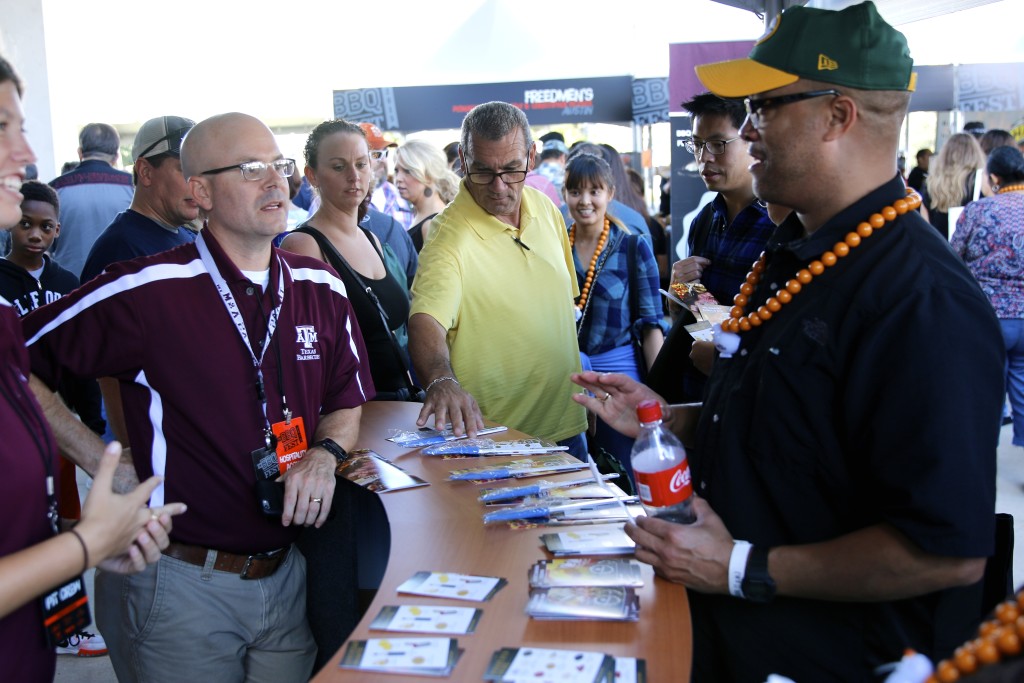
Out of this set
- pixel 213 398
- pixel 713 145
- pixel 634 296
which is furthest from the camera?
pixel 634 296

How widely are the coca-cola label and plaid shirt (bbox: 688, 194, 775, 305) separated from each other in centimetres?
150

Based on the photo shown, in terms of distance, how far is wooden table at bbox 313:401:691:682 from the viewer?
1.59 m

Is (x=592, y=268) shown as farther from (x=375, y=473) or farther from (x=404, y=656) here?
(x=404, y=656)

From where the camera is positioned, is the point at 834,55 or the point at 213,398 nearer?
the point at 834,55

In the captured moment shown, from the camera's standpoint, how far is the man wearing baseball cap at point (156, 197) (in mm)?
3658

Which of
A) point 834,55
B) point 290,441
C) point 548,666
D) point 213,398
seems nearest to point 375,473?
point 290,441

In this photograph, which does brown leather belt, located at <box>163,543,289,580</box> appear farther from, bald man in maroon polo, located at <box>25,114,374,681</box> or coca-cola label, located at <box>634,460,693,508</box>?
coca-cola label, located at <box>634,460,693,508</box>

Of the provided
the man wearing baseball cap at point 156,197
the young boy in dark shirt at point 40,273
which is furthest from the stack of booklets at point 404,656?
the young boy in dark shirt at point 40,273

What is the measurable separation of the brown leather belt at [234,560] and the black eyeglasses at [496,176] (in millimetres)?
1605

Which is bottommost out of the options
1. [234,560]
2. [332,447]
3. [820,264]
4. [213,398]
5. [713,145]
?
[234,560]

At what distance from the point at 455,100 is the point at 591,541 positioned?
9.62 meters

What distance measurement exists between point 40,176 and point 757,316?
7578 mm

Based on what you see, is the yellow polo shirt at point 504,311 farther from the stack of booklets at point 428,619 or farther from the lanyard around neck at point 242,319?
the stack of booklets at point 428,619

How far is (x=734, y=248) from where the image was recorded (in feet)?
10.6
